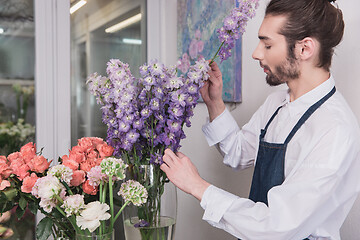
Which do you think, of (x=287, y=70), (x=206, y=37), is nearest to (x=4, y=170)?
(x=287, y=70)

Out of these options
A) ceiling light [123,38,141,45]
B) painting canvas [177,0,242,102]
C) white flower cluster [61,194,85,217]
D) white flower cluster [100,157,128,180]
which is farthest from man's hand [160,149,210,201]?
ceiling light [123,38,141,45]

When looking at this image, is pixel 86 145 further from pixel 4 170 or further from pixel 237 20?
pixel 237 20

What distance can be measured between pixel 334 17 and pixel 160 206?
0.72 meters

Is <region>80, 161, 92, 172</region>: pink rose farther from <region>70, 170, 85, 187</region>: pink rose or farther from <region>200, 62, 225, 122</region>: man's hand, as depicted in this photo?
<region>200, 62, 225, 122</region>: man's hand

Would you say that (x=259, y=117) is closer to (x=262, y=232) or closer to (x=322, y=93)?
(x=322, y=93)

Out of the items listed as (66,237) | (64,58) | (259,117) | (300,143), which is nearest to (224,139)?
(259,117)

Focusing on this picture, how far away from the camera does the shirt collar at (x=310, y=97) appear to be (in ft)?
3.60

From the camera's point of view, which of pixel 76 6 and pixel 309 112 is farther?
pixel 76 6

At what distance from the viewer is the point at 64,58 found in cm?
223

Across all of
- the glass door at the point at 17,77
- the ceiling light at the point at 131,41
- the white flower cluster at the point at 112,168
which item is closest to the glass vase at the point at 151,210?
the white flower cluster at the point at 112,168

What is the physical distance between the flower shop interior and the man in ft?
2.24

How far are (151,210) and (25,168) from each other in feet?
1.22

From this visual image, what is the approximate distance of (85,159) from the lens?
3.87 feet

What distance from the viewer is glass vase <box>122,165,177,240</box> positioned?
1103mm
